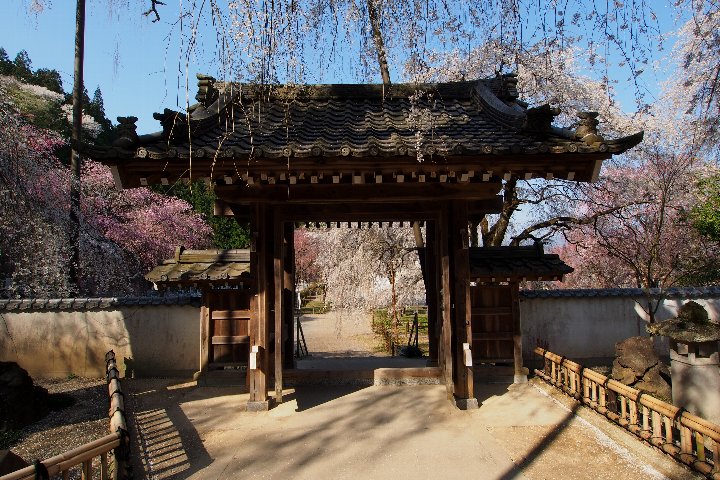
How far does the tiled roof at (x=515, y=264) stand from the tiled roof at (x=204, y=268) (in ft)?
12.2

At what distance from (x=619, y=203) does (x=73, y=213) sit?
47.4 feet

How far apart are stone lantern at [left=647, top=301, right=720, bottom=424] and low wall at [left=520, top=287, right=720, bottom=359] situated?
3.94 metres

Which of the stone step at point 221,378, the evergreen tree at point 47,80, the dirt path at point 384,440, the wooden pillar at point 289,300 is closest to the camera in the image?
the dirt path at point 384,440

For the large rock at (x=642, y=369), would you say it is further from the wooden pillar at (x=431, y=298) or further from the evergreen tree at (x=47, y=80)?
the evergreen tree at (x=47, y=80)

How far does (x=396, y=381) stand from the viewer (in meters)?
7.29

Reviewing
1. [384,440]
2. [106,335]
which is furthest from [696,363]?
[106,335]

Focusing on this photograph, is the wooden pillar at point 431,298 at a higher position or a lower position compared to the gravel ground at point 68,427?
higher

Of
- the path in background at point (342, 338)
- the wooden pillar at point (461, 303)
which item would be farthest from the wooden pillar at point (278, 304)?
the path in background at point (342, 338)

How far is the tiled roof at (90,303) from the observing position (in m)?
9.34

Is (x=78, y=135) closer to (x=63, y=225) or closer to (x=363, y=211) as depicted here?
(x=63, y=225)

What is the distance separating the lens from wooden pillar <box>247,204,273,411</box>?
20.3ft

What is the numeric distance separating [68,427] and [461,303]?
17.6 ft

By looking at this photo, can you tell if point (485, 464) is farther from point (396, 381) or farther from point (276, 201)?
point (276, 201)

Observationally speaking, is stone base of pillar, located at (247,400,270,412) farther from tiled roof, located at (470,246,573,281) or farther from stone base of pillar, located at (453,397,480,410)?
tiled roof, located at (470,246,573,281)
